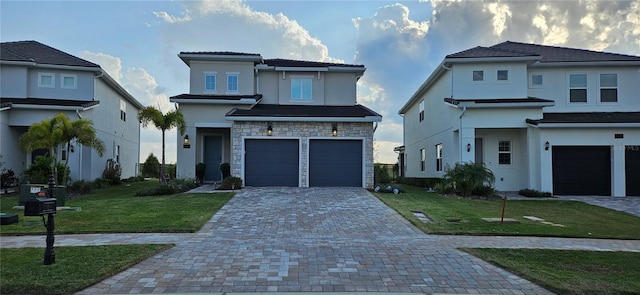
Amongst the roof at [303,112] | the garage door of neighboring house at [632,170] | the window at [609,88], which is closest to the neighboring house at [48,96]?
the roof at [303,112]

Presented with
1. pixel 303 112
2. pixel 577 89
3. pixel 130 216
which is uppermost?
pixel 577 89

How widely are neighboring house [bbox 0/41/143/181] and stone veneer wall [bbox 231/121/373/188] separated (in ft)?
25.0

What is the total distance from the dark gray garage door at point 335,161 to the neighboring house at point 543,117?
4.54 meters

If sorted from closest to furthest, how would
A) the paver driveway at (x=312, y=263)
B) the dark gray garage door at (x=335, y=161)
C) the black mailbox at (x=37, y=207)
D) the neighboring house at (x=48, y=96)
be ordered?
the paver driveway at (x=312, y=263)
the black mailbox at (x=37, y=207)
the dark gray garage door at (x=335, y=161)
the neighboring house at (x=48, y=96)

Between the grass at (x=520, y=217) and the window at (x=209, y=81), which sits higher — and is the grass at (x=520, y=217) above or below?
below

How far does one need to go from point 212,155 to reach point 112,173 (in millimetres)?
6052

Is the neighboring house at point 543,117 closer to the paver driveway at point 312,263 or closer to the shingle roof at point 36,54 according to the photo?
the paver driveway at point 312,263

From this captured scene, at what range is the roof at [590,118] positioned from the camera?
16.0 metres

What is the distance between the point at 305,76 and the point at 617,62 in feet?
48.9

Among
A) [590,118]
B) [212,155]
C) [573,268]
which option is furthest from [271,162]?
[590,118]

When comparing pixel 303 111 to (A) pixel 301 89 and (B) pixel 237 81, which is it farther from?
(B) pixel 237 81

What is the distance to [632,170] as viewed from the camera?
52.9 ft

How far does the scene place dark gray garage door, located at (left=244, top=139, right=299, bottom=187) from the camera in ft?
55.5

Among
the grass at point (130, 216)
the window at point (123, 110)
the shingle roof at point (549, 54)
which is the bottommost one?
the grass at point (130, 216)
